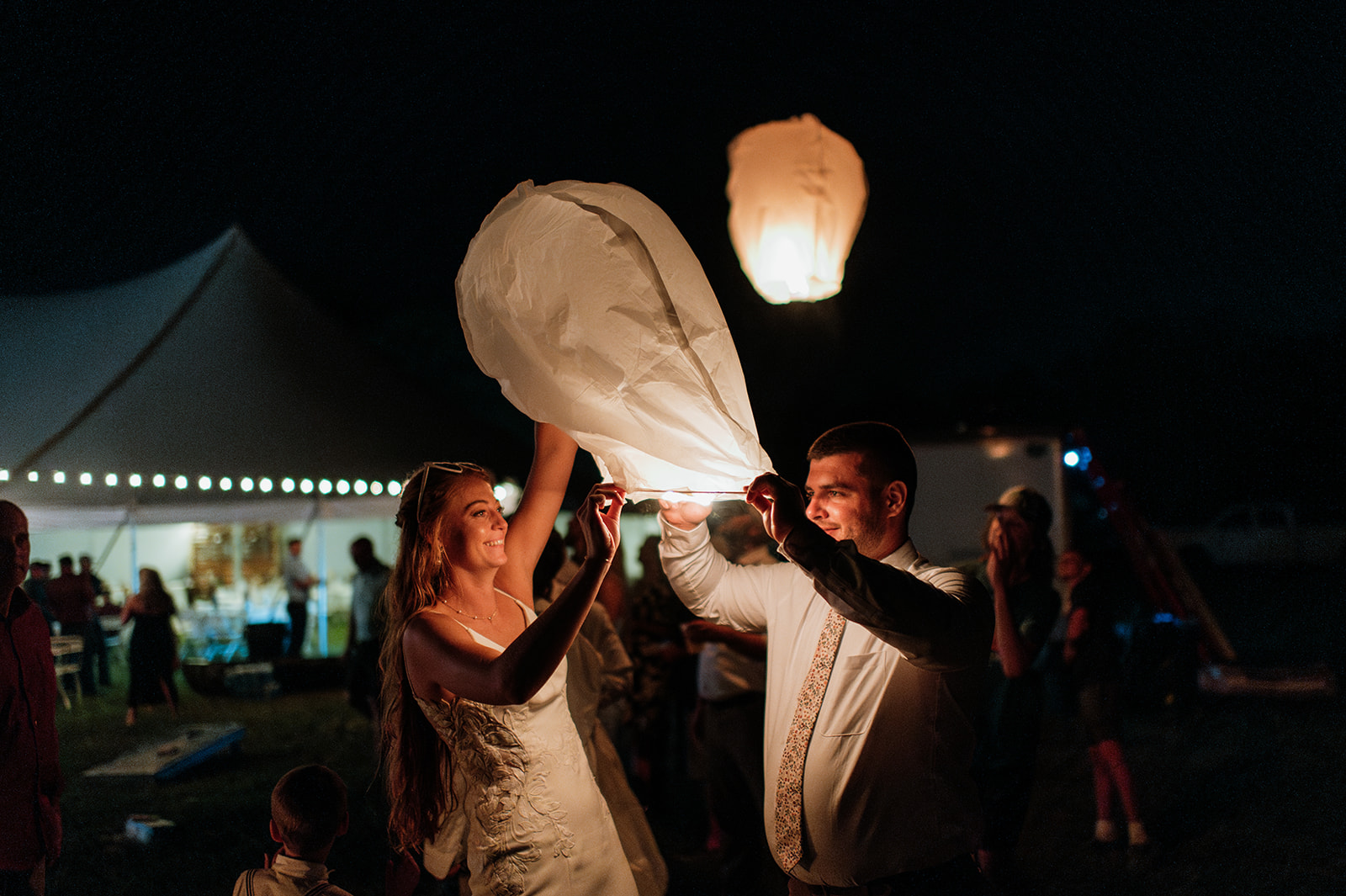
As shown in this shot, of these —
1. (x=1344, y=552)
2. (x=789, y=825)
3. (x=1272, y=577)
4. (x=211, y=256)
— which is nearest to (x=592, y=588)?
(x=789, y=825)

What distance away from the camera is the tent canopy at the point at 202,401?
6871mm

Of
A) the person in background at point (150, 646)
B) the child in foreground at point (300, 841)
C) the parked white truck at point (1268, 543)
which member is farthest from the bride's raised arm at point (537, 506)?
the parked white truck at point (1268, 543)

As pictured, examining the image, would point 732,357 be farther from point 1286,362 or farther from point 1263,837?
point 1286,362

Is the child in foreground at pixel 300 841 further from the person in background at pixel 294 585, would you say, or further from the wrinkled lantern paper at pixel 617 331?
the person in background at pixel 294 585

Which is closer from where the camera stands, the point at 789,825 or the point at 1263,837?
the point at 789,825

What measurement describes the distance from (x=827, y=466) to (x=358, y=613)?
5.65m

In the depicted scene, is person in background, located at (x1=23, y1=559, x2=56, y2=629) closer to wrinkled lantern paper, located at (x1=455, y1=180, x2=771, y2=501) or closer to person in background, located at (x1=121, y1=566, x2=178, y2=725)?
person in background, located at (x1=121, y1=566, x2=178, y2=725)

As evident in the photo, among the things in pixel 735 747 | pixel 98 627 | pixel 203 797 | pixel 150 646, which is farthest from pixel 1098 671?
pixel 98 627

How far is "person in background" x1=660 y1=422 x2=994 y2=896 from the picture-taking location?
71.3 inches

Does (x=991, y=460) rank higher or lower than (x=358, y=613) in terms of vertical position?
higher

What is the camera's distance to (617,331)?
1896 millimetres

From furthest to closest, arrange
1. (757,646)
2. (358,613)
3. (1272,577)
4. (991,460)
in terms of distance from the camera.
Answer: (1272,577)
(991,460)
(358,613)
(757,646)

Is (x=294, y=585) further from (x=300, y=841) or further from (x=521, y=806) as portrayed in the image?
(x=521, y=806)

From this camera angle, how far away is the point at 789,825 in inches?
82.8
